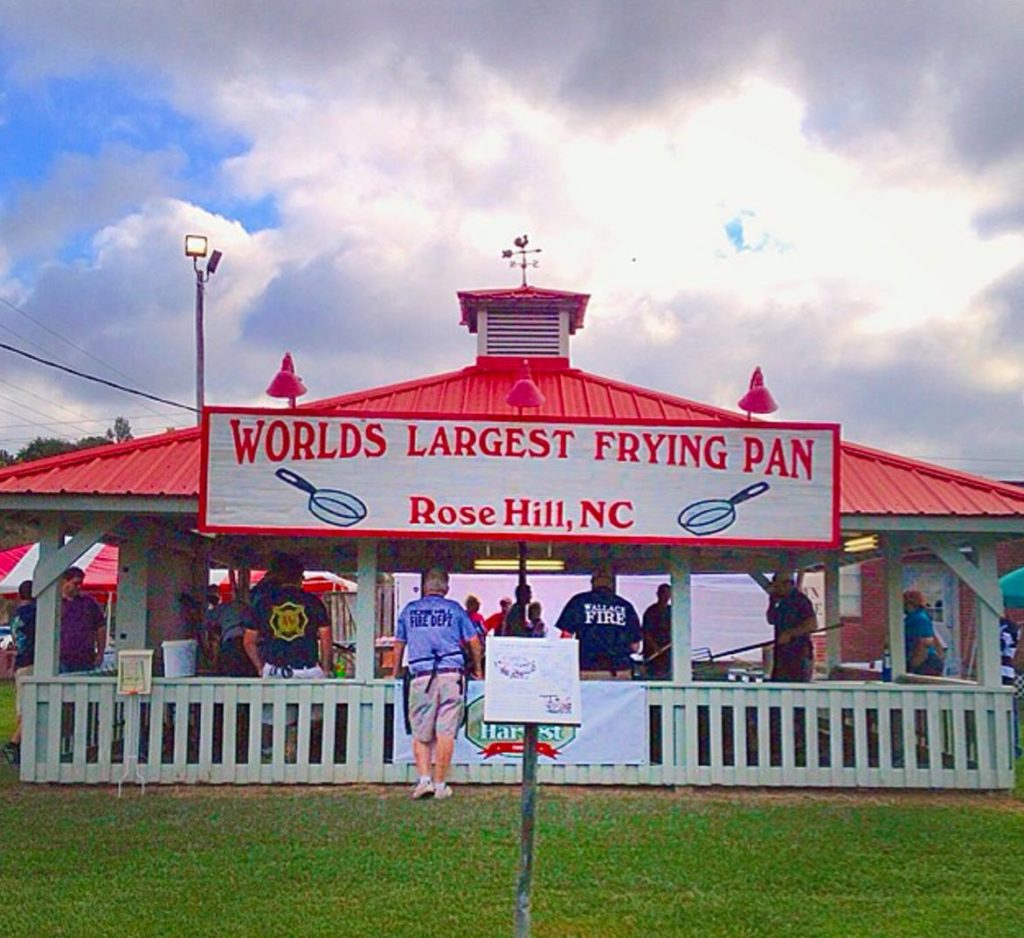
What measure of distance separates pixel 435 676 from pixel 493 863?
237 centimetres

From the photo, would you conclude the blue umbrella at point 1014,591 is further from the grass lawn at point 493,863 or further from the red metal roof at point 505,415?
the grass lawn at point 493,863

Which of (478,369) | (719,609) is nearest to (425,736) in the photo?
(478,369)

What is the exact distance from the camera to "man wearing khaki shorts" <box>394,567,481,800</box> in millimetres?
9555

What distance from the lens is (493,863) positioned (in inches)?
289

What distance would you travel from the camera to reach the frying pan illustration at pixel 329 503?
9.96 meters

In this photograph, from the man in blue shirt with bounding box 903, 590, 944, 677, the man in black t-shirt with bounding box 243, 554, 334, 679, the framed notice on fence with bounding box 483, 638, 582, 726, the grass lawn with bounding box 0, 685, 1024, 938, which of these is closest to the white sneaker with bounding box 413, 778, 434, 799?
the grass lawn with bounding box 0, 685, 1024, 938

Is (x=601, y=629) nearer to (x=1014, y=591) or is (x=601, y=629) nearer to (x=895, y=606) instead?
(x=895, y=606)

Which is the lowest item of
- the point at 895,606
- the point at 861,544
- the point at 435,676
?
the point at 435,676

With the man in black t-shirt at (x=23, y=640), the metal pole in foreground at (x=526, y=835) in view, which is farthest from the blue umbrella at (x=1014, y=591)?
the metal pole in foreground at (x=526, y=835)

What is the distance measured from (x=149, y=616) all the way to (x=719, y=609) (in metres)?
16.7

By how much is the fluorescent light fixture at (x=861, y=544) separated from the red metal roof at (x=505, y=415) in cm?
70

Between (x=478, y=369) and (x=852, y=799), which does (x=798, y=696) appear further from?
(x=478, y=369)

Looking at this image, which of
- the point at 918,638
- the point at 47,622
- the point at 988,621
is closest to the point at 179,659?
the point at 47,622

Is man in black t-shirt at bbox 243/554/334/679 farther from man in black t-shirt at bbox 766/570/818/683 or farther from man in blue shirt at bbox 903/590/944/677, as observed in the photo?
man in blue shirt at bbox 903/590/944/677
